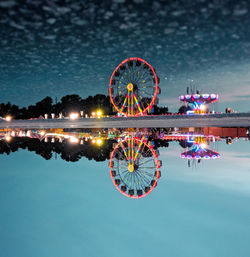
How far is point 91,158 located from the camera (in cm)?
931

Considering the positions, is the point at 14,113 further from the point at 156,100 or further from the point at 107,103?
the point at 156,100

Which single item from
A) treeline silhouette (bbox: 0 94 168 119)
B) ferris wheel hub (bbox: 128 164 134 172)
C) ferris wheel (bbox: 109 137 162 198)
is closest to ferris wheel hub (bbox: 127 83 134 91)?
ferris wheel (bbox: 109 137 162 198)

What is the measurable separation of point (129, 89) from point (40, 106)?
8363 centimetres

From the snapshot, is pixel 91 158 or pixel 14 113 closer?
pixel 91 158

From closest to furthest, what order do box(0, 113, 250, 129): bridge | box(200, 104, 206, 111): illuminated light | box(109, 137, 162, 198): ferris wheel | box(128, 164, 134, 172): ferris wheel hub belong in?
box(109, 137, 162, 198): ferris wheel
box(128, 164, 134, 172): ferris wheel hub
box(0, 113, 250, 129): bridge
box(200, 104, 206, 111): illuminated light

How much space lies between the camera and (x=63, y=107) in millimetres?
119188

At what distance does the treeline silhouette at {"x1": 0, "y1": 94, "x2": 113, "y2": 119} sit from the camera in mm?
115562

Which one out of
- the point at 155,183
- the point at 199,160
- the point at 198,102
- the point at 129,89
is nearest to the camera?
the point at 155,183

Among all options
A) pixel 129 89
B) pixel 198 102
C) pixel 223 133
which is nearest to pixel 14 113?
pixel 198 102

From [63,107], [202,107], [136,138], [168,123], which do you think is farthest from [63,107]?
[136,138]

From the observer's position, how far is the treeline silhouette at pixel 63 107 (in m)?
116

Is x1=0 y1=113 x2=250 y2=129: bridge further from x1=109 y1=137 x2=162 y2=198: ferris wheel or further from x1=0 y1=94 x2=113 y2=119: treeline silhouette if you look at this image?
x1=0 y1=94 x2=113 y2=119: treeline silhouette

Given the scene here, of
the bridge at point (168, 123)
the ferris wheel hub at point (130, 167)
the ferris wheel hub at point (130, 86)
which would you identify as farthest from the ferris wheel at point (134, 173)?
the ferris wheel hub at point (130, 86)

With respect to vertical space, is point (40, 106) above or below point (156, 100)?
above
